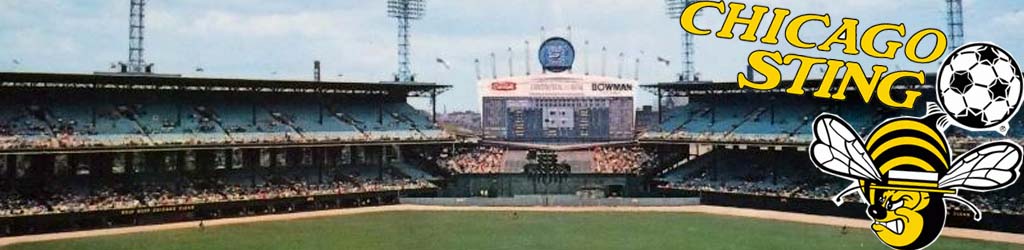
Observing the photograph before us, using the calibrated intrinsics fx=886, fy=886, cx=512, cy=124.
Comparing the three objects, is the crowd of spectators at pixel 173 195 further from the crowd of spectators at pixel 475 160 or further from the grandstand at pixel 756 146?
the grandstand at pixel 756 146

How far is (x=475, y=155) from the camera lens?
7969cm

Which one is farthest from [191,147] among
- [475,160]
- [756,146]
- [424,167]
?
[756,146]

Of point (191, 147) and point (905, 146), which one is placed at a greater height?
point (905, 146)

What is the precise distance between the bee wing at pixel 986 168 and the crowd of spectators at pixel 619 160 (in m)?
58.2

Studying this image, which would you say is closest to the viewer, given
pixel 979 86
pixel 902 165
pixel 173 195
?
pixel 979 86

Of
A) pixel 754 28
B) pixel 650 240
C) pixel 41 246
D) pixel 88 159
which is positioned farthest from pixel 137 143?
pixel 754 28

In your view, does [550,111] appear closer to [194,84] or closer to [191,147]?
[194,84]

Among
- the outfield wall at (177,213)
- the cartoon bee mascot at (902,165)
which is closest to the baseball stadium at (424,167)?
the outfield wall at (177,213)

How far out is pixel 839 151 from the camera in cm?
1562

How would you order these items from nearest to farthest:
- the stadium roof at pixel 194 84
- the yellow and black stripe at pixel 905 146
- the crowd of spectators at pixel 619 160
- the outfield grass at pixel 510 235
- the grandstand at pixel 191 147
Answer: the yellow and black stripe at pixel 905 146, the outfield grass at pixel 510 235, the grandstand at pixel 191 147, the stadium roof at pixel 194 84, the crowd of spectators at pixel 619 160

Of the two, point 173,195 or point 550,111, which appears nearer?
point 173,195

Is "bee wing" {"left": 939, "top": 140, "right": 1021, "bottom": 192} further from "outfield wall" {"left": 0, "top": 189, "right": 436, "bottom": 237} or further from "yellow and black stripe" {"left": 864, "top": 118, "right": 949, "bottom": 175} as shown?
"outfield wall" {"left": 0, "top": 189, "right": 436, "bottom": 237}

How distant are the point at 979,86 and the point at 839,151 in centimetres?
255

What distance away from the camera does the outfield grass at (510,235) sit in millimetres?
46000
